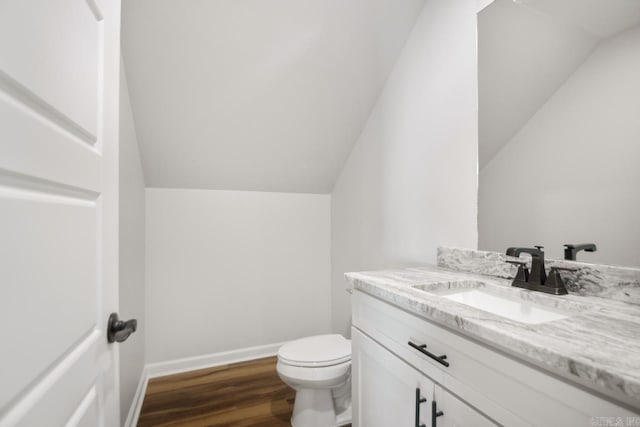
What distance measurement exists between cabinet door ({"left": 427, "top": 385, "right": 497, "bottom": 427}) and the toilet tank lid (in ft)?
2.76

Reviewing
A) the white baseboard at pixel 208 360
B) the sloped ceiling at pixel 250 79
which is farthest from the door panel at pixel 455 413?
the white baseboard at pixel 208 360

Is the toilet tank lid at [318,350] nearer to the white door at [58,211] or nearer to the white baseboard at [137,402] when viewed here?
the white baseboard at [137,402]

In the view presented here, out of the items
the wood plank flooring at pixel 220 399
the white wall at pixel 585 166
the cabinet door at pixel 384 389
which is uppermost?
the white wall at pixel 585 166

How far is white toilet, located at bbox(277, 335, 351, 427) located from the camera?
5.10 feet

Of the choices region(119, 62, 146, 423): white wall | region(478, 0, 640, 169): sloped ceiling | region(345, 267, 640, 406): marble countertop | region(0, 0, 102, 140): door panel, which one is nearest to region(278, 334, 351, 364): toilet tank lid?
region(345, 267, 640, 406): marble countertop

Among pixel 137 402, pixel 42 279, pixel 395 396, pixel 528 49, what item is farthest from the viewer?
pixel 137 402

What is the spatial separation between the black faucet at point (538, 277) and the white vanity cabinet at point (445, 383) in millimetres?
483

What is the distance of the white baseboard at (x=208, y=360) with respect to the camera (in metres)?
2.19

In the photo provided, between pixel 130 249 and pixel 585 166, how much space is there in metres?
2.16

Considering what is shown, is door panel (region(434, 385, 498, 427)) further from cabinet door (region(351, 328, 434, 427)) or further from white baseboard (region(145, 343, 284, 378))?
white baseboard (region(145, 343, 284, 378))

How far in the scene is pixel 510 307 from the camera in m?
1.06

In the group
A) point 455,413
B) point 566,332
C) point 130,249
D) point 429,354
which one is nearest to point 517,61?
point 566,332

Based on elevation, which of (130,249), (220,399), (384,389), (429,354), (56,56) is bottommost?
(220,399)

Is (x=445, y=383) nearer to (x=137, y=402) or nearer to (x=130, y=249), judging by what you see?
(x=130, y=249)
